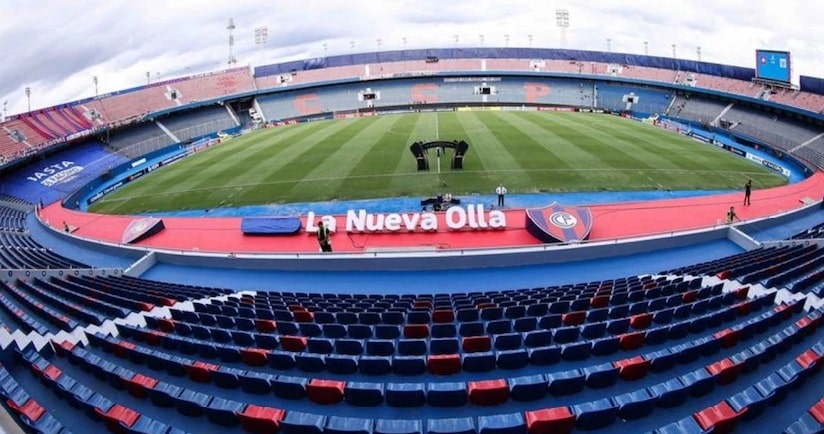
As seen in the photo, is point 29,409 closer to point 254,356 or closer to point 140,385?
point 140,385

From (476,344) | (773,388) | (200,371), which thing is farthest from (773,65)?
(200,371)

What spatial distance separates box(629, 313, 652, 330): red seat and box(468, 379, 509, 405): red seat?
12.3ft

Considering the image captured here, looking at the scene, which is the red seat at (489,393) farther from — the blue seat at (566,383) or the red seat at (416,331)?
the red seat at (416,331)

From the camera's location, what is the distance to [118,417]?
22.7 ft

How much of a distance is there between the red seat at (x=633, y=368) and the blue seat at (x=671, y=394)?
51 cm

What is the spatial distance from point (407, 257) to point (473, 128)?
34.7m

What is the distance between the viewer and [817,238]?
16.1m

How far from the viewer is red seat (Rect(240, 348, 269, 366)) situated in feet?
29.1

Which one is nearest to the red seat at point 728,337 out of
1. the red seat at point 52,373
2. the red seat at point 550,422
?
the red seat at point 550,422

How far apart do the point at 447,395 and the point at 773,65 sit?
203 feet

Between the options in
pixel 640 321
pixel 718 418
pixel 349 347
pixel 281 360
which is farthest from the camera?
pixel 640 321

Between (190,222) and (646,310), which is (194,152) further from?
(646,310)

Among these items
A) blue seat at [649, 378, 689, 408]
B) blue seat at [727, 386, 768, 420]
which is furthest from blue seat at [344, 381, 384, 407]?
blue seat at [727, 386, 768, 420]

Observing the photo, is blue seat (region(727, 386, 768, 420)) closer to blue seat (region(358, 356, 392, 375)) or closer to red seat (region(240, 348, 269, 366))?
blue seat (region(358, 356, 392, 375))
